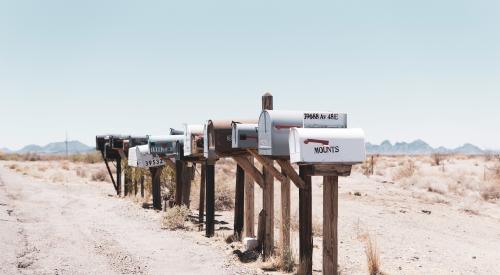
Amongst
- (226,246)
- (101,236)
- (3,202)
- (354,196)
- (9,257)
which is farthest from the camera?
(354,196)

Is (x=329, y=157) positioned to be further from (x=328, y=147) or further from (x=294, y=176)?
(x=294, y=176)

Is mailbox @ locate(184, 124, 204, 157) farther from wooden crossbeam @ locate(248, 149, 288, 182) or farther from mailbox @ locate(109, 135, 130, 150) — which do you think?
mailbox @ locate(109, 135, 130, 150)

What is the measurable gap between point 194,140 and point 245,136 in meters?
3.02

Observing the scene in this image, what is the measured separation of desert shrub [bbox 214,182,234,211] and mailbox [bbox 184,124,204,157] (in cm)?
467

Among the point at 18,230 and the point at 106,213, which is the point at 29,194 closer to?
the point at 106,213

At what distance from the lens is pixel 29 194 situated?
1912cm

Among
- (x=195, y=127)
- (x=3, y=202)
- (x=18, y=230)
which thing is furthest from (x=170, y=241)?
(x=3, y=202)

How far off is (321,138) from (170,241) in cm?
459

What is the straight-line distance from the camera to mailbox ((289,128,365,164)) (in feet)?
20.7

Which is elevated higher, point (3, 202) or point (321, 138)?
point (321, 138)

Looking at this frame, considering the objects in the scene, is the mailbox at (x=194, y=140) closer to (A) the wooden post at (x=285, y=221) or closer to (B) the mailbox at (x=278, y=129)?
(A) the wooden post at (x=285, y=221)

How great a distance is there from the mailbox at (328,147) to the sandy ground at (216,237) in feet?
6.85

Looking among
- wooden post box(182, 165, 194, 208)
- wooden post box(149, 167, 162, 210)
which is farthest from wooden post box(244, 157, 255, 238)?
wooden post box(149, 167, 162, 210)

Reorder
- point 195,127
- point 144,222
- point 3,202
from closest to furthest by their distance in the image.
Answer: point 195,127 → point 144,222 → point 3,202
